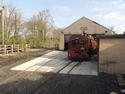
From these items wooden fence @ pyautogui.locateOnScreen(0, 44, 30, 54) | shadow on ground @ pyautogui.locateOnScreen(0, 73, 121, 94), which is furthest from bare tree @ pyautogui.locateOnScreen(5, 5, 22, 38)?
shadow on ground @ pyautogui.locateOnScreen(0, 73, 121, 94)

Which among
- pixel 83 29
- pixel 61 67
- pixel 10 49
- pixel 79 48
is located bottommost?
pixel 61 67

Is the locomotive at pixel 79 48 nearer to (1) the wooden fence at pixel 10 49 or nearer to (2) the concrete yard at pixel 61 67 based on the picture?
(2) the concrete yard at pixel 61 67

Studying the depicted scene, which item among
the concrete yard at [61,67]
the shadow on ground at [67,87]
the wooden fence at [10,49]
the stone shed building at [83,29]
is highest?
the stone shed building at [83,29]

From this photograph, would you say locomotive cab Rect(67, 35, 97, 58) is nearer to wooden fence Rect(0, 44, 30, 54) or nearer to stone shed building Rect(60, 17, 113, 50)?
wooden fence Rect(0, 44, 30, 54)

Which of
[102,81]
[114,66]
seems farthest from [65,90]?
[114,66]

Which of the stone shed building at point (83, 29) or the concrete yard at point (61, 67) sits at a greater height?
the stone shed building at point (83, 29)

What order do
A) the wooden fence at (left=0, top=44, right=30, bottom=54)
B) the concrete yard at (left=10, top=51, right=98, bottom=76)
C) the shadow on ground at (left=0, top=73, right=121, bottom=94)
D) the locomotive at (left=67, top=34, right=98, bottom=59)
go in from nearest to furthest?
the shadow on ground at (left=0, top=73, right=121, bottom=94), the concrete yard at (left=10, top=51, right=98, bottom=76), the locomotive at (left=67, top=34, right=98, bottom=59), the wooden fence at (left=0, top=44, right=30, bottom=54)

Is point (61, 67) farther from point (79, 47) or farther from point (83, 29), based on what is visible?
point (83, 29)

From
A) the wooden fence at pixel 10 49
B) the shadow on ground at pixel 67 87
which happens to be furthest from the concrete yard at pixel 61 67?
the wooden fence at pixel 10 49

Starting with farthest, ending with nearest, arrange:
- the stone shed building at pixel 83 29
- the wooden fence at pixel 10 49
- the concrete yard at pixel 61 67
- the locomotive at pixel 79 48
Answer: the stone shed building at pixel 83 29 → the wooden fence at pixel 10 49 → the locomotive at pixel 79 48 → the concrete yard at pixel 61 67

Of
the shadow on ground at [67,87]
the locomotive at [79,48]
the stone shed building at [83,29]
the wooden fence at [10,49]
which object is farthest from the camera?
the stone shed building at [83,29]

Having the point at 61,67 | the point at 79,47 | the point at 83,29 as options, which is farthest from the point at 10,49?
the point at 83,29

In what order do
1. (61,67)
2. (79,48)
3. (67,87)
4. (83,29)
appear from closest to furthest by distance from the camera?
(67,87) < (61,67) < (79,48) < (83,29)

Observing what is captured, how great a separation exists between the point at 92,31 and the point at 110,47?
15565mm
